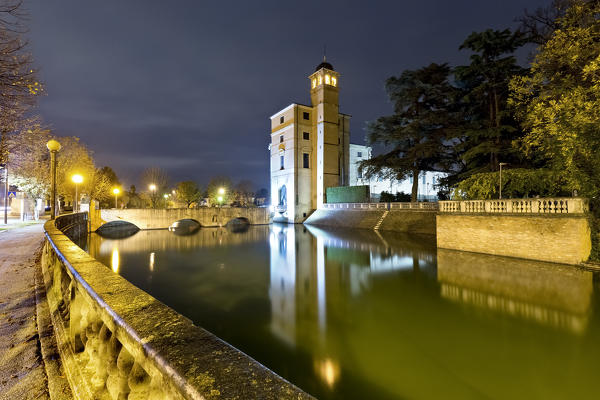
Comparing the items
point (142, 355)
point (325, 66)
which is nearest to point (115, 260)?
point (142, 355)

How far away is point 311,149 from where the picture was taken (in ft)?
129

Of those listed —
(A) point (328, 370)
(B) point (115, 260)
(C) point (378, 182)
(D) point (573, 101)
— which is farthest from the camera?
(C) point (378, 182)

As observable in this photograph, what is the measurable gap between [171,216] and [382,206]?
22.7 m

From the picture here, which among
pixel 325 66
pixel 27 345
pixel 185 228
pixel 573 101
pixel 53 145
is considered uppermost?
pixel 325 66

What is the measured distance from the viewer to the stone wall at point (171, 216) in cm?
2930

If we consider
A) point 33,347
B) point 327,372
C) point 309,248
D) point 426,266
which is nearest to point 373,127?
point 309,248

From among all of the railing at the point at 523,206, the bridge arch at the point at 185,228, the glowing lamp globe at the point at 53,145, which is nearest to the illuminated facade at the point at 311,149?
the bridge arch at the point at 185,228

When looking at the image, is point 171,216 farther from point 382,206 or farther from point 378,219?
point 382,206

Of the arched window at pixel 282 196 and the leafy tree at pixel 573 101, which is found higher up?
the leafy tree at pixel 573 101

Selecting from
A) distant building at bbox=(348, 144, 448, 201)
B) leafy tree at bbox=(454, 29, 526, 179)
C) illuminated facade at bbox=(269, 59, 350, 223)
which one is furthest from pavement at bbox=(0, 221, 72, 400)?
distant building at bbox=(348, 144, 448, 201)

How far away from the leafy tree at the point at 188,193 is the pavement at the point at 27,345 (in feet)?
178

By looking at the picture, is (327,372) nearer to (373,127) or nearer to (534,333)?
(534,333)

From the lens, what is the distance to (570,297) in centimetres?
836

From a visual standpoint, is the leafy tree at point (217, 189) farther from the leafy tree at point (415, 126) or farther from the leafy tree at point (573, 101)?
the leafy tree at point (573, 101)
